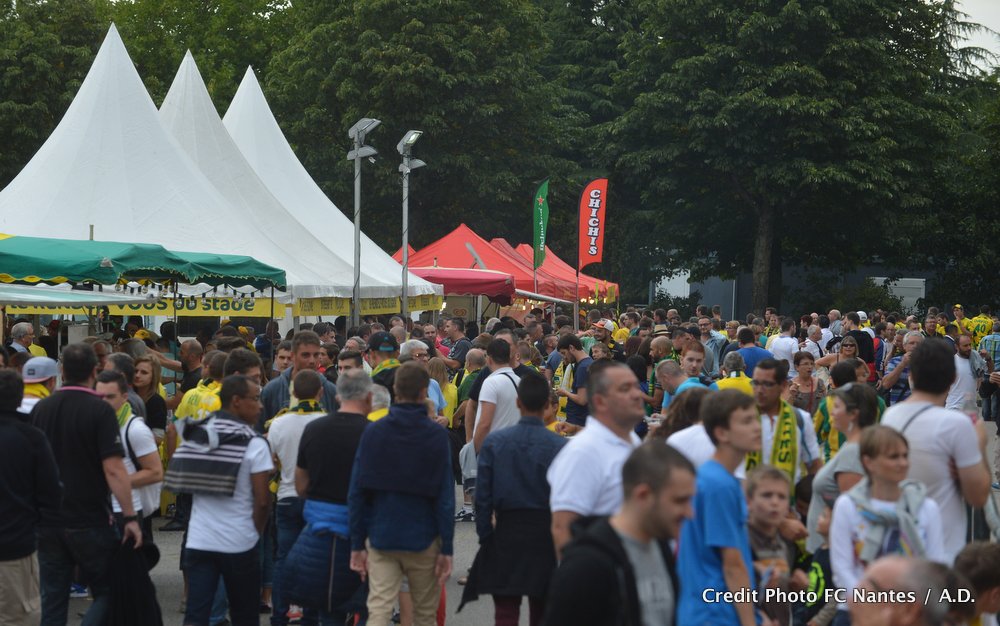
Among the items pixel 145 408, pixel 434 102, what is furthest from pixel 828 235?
pixel 145 408

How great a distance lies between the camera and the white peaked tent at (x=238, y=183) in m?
19.7

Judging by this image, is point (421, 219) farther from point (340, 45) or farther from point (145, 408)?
point (145, 408)

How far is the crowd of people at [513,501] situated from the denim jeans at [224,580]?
0.01 metres

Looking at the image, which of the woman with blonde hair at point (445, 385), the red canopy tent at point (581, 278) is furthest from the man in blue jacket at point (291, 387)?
the red canopy tent at point (581, 278)

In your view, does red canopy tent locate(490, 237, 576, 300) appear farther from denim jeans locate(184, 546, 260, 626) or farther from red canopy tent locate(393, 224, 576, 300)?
denim jeans locate(184, 546, 260, 626)

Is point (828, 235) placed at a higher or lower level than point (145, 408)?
higher

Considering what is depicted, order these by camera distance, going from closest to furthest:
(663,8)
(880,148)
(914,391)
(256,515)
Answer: (914,391), (256,515), (880,148), (663,8)

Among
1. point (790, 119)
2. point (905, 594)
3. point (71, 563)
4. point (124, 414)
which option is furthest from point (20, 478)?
point (790, 119)

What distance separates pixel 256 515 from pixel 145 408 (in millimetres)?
3329

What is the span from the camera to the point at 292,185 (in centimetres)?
2458

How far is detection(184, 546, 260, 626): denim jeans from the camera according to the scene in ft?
21.7

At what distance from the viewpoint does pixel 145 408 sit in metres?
9.69

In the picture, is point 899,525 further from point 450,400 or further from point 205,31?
point 205,31

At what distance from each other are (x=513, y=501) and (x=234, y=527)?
4.93ft
